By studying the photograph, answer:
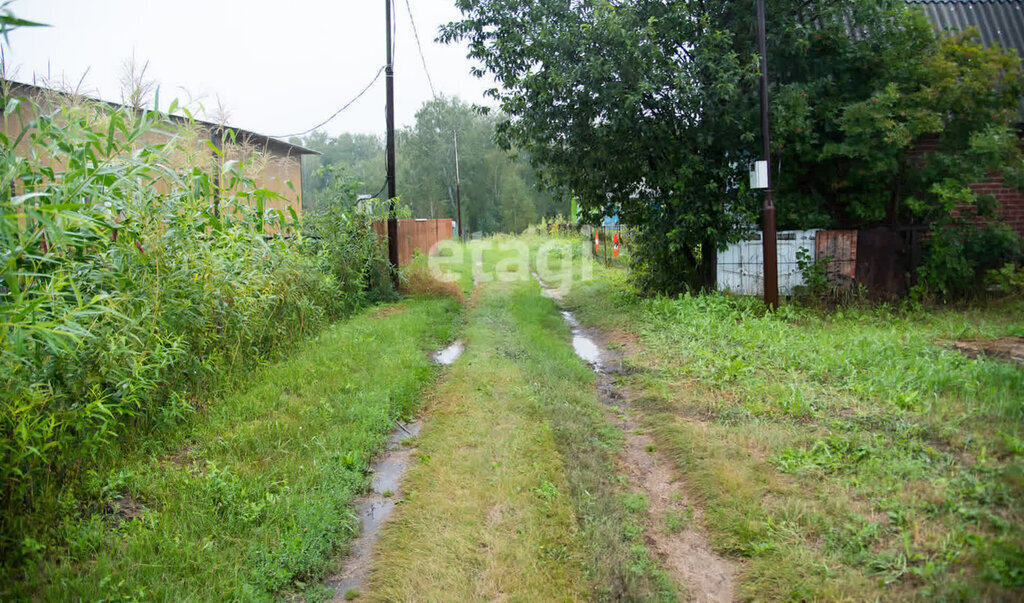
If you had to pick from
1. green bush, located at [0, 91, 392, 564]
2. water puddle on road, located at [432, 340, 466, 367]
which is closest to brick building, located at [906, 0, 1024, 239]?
water puddle on road, located at [432, 340, 466, 367]

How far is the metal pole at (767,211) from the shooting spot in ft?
30.3

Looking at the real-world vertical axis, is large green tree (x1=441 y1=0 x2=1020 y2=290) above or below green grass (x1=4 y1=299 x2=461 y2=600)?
above

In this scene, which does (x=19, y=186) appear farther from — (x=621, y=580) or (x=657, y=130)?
(x=657, y=130)

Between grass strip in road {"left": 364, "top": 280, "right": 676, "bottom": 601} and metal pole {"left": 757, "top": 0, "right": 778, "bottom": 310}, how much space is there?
13.8ft

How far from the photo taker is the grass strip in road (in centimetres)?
344

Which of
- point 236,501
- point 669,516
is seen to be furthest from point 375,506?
point 669,516

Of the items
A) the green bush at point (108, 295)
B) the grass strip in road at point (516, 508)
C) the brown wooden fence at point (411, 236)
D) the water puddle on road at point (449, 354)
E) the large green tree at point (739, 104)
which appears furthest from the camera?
the brown wooden fence at point (411, 236)

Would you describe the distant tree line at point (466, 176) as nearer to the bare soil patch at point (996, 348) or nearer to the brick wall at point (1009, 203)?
the brick wall at point (1009, 203)

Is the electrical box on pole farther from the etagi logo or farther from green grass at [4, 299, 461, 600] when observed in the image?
the etagi logo

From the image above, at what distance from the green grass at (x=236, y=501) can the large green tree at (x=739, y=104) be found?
6.69m

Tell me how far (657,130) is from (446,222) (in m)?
11.4

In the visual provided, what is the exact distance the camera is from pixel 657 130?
35.8ft

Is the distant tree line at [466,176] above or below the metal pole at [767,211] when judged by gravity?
above

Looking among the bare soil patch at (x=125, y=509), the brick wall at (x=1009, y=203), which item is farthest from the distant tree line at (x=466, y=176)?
the bare soil patch at (x=125, y=509)
